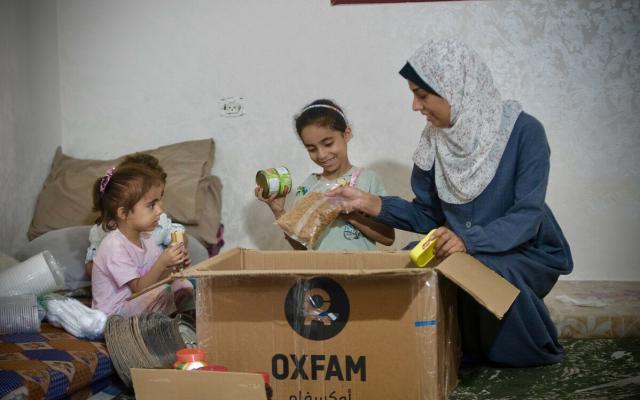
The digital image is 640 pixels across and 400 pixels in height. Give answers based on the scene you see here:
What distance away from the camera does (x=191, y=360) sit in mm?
2041

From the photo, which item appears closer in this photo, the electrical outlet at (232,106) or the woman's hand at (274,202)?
the woman's hand at (274,202)

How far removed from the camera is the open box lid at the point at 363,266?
197 cm

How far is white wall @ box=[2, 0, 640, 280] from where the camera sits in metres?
3.49

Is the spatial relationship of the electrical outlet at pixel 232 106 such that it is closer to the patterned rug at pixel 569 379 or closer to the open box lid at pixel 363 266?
the open box lid at pixel 363 266

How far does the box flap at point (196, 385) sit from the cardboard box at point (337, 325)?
0.17 m

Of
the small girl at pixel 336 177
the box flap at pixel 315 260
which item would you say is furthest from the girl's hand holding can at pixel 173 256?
the small girl at pixel 336 177

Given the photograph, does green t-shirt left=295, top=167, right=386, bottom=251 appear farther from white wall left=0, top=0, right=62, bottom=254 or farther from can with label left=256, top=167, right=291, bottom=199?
white wall left=0, top=0, right=62, bottom=254

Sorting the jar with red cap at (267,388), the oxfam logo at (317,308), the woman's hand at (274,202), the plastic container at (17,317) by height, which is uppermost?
the woman's hand at (274,202)

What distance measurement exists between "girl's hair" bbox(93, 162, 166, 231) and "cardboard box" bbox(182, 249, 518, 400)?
0.68 m

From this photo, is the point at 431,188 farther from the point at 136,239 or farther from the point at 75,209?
the point at 75,209

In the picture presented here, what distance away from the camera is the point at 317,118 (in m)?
2.88

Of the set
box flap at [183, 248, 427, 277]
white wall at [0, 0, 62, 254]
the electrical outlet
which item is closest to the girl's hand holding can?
box flap at [183, 248, 427, 277]

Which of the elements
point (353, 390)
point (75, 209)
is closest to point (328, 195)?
point (353, 390)

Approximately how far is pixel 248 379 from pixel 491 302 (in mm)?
635
